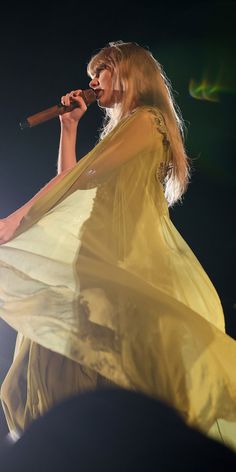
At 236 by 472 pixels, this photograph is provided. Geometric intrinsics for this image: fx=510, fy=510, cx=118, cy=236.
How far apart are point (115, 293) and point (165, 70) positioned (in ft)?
2.78

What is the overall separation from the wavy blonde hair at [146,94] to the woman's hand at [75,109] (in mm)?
96

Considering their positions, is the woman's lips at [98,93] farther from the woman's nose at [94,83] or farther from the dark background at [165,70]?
the dark background at [165,70]

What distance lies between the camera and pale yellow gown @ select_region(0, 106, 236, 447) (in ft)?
2.84

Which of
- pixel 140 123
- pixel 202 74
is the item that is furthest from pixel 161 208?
pixel 202 74

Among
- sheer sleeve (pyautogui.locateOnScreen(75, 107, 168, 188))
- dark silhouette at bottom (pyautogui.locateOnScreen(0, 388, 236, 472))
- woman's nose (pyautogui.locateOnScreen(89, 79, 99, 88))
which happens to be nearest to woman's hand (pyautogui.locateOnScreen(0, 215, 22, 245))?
sheer sleeve (pyautogui.locateOnScreen(75, 107, 168, 188))

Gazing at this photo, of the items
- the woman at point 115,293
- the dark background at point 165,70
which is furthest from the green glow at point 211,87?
the woman at point 115,293

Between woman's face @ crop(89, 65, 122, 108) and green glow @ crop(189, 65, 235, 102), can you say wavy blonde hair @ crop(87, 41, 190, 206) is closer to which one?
woman's face @ crop(89, 65, 122, 108)

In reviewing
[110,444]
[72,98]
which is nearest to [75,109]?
[72,98]

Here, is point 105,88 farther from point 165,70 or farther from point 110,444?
point 110,444

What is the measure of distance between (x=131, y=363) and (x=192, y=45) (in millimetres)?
1073

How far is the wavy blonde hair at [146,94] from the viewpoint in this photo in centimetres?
119

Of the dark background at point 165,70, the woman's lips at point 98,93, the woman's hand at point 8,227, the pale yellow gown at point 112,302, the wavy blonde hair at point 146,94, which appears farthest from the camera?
the dark background at point 165,70

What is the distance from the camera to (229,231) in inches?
59.6

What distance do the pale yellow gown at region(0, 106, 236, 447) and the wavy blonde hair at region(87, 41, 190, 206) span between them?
0.37 feet
